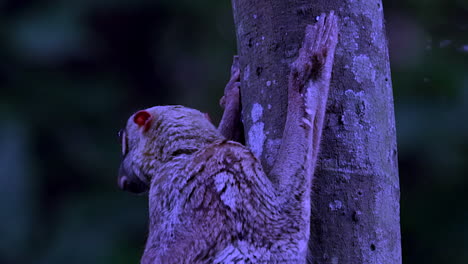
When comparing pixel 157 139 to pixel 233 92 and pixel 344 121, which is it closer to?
pixel 233 92

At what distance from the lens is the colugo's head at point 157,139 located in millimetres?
5012

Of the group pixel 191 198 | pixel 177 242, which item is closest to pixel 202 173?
pixel 191 198

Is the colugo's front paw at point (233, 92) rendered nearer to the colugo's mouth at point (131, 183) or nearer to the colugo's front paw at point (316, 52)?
the colugo's mouth at point (131, 183)

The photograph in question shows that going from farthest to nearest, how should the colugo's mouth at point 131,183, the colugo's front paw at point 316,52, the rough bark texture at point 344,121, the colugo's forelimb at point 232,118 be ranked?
the colugo's mouth at point 131,183, the colugo's forelimb at point 232,118, the colugo's front paw at point 316,52, the rough bark texture at point 344,121

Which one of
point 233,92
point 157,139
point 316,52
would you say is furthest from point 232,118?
point 316,52

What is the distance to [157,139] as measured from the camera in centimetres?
517

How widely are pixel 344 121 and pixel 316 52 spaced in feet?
1.40

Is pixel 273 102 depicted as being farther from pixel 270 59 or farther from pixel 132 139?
pixel 132 139

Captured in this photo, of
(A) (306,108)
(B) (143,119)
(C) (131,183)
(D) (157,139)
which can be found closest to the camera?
(A) (306,108)

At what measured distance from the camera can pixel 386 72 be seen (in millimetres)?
4250

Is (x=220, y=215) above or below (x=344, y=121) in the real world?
below

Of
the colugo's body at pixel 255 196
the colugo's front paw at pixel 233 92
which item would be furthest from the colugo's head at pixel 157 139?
the colugo's body at pixel 255 196

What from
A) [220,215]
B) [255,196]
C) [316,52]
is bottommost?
[220,215]

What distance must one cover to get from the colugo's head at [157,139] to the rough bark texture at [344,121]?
655 millimetres
